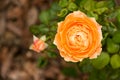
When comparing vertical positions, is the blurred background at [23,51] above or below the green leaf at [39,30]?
below

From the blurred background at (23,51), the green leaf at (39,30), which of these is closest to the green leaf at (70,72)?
the blurred background at (23,51)

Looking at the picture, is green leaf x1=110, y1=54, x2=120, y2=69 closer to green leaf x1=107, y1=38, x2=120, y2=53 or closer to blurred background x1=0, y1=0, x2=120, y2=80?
green leaf x1=107, y1=38, x2=120, y2=53

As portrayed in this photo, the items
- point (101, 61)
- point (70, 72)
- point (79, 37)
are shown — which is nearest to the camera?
point (79, 37)

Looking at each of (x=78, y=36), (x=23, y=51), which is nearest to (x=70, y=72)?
(x=23, y=51)

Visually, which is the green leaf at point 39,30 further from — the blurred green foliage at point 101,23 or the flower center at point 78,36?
the flower center at point 78,36

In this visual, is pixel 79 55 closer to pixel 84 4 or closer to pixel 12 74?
pixel 84 4

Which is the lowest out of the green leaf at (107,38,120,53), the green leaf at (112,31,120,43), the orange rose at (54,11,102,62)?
the green leaf at (107,38,120,53)

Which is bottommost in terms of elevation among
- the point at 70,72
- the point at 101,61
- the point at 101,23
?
the point at 70,72

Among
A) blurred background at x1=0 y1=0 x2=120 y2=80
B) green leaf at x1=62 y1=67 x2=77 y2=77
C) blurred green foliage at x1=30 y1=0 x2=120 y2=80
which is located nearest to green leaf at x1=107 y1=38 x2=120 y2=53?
blurred green foliage at x1=30 y1=0 x2=120 y2=80

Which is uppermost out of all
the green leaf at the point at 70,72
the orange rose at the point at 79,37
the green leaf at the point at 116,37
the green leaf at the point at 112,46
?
the orange rose at the point at 79,37

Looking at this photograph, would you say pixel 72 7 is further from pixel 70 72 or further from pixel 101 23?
pixel 70 72
